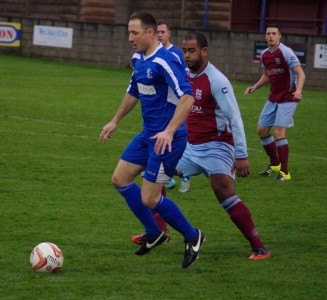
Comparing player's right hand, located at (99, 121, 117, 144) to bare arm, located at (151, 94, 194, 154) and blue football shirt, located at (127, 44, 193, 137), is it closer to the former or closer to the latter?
blue football shirt, located at (127, 44, 193, 137)

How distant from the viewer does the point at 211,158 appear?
865cm

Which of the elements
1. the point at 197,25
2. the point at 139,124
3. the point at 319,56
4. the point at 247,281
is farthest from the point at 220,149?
the point at 197,25

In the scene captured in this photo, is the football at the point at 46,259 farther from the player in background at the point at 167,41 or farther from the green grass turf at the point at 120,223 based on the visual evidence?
the player in background at the point at 167,41

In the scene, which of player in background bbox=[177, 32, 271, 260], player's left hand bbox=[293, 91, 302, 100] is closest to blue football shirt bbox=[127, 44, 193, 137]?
player in background bbox=[177, 32, 271, 260]

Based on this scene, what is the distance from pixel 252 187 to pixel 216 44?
19.4 meters

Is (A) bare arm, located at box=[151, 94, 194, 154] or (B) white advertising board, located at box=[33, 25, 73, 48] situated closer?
(A) bare arm, located at box=[151, 94, 194, 154]

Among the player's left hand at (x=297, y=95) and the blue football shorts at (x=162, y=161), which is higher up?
the player's left hand at (x=297, y=95)

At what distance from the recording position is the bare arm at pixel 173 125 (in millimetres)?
7688

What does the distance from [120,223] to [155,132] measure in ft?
6.83

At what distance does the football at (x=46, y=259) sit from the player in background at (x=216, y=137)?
159 centimetres

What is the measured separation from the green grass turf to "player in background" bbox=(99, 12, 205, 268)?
0.31m

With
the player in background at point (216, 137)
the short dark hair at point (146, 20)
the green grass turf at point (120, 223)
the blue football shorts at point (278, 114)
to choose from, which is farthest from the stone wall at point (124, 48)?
the short dark hair at point (146, 20)

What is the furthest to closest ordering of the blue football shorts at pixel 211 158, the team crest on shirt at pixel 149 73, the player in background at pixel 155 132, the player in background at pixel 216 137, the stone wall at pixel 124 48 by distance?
the stone wall at pixel 124 48, the blue football shorts at pixel 211 158, the player in background at pixel 216 137, the team crest on shirt at pixel 149 73, the player in background at pixel 155 132

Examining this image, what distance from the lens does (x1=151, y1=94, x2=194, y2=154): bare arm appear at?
7688 mm
